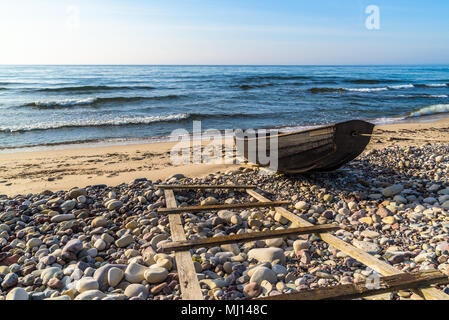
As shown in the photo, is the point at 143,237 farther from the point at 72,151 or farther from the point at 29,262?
the point at 72,151

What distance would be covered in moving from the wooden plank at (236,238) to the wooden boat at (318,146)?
A: 174cm

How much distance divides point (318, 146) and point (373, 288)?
3.05m

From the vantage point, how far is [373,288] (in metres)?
2.21

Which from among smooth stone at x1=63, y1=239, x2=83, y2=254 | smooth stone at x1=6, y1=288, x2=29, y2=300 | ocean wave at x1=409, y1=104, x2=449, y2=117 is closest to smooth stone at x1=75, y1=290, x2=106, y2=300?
smooth stone at x1=6, y1=288, x2=29, y2=300

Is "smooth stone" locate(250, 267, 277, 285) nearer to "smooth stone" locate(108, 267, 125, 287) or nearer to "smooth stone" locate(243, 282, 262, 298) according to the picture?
"smooth stone" locate(243, 282, 262, 298)

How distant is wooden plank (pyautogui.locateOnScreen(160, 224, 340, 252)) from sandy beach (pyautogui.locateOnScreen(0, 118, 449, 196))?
267cm

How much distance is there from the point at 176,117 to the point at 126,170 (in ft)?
22.9

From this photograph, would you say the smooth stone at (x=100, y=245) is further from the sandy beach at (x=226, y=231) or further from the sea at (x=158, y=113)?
the sea at (x=158, y=113)

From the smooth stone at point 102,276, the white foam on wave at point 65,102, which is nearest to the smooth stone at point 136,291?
the smooth stone at point 102,276

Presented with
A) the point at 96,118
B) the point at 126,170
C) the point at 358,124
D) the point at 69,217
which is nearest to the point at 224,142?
the point at 126,170

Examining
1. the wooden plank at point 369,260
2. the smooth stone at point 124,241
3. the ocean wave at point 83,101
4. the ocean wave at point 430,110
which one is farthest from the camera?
the ocean wave at point 83,101

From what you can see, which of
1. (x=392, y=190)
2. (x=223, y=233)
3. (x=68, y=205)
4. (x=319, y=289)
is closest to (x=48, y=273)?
(x=68, y=205)

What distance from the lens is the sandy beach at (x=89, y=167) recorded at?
599 centimetres

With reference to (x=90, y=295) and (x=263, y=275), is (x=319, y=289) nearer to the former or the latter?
(x=263, y=275)
